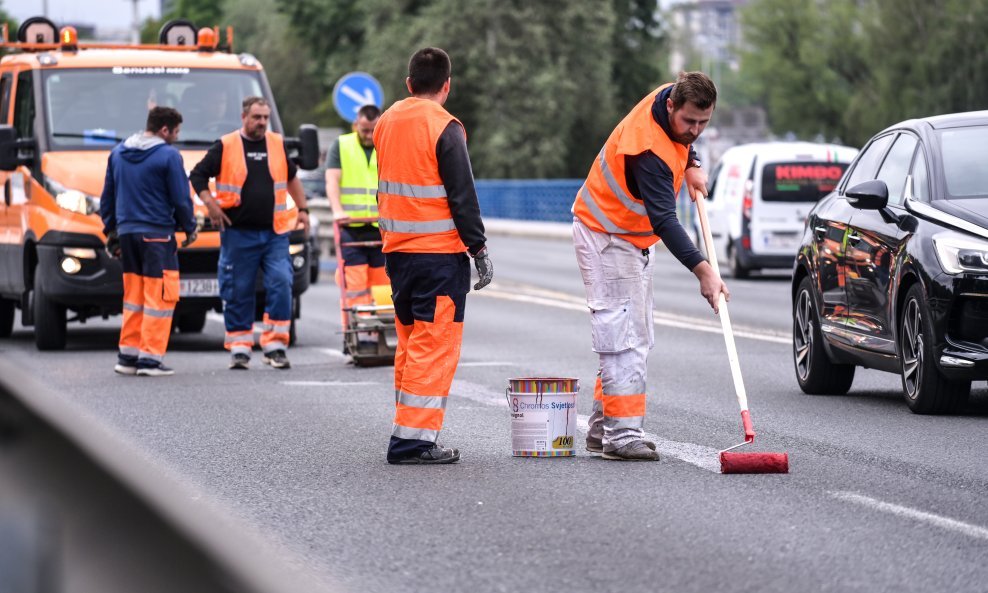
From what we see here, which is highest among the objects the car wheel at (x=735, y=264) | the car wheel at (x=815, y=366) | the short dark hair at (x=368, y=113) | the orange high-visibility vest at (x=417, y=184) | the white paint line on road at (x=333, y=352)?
the orange high-visibility vest at (x=417, y=184)

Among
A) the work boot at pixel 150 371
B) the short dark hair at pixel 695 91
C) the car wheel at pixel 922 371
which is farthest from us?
the work boot at pixel 150 371

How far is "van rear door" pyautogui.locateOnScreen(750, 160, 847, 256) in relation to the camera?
971 inches

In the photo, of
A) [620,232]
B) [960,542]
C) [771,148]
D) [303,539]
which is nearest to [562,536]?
[303,539]

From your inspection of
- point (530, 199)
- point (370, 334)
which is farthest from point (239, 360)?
point (530, 199)

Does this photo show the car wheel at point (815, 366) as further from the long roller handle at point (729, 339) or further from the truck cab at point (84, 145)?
the truck cab at point (84, 145)

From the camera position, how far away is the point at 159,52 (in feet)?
51.1

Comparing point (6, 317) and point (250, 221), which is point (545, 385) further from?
point (6, 317)

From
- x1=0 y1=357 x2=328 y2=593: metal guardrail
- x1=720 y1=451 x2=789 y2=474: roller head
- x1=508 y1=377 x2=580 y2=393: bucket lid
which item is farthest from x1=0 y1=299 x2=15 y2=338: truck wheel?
x1=0 y1=357 x2=328 y2=593: metal guardrail

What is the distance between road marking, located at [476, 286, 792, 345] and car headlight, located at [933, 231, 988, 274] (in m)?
1.92

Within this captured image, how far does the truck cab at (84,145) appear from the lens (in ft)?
46.4

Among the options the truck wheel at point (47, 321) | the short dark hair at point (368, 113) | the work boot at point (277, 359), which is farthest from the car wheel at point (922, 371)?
the truck wheel at point (47, 321)

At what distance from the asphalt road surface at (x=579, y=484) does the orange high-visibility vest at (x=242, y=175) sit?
1126 mm

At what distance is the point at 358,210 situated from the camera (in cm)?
1290

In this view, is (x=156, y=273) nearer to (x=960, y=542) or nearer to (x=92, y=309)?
(x=92, y=309)
